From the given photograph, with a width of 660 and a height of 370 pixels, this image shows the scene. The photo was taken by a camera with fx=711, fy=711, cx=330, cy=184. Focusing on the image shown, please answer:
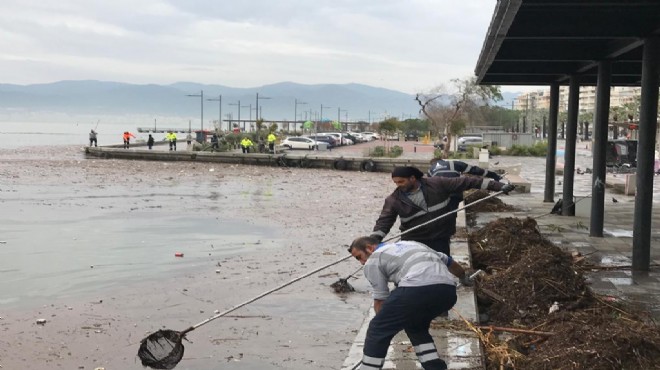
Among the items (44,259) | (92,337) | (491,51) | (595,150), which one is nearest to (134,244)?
(44,259)

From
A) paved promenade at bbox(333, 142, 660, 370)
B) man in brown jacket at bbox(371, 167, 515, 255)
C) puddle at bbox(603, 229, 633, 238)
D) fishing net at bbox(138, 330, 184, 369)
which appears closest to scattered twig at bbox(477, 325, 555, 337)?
paved promenade at bbox(333, 142, 660, 370)

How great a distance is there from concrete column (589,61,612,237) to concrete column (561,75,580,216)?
2615 millimetres

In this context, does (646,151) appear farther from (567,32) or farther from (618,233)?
(618,233)

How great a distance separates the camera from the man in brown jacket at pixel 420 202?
6.41 metres

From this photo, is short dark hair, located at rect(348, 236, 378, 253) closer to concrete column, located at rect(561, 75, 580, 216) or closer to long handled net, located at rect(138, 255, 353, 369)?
long handled net, located at rect(138, 255, 353, 369)

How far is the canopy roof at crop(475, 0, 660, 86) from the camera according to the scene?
827 cm

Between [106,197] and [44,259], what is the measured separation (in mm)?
10747

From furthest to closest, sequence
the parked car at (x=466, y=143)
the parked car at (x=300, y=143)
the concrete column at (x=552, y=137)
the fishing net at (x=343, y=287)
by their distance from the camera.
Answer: the parked car at (x=300, y=143)
the parked car at (x=466, y=143)
the concrete column at (x=552, y=137)
the fishing net at (x=343, y=287)

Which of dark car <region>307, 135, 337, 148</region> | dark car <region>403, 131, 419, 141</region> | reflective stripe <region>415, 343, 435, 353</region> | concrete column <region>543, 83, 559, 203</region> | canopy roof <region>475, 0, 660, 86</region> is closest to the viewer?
reflective stripe <region>415, 343, 435, 353</region>

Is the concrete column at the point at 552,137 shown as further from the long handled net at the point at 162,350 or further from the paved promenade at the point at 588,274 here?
the long handled net at the point at 162,350

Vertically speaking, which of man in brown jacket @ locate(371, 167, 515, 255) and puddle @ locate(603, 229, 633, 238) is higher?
man in brown jacket @ locate(371, 167, 515, 255)

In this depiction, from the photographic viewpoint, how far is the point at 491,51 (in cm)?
1054

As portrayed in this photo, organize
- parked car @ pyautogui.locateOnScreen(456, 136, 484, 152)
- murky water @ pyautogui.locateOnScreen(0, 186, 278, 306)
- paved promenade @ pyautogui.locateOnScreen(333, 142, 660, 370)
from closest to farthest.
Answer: paved promenade @ pyautogui.locateOnScreen(333, 142, 660, 370) < murky water @ pyautogui.locateOnScreen(0, 186, 278, 306) < parked car @ pyautogui.locateOnScreen(456, 136, 484, 152)

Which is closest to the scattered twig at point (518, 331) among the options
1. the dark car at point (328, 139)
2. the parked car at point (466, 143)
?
the parked car at point (466, 143)
